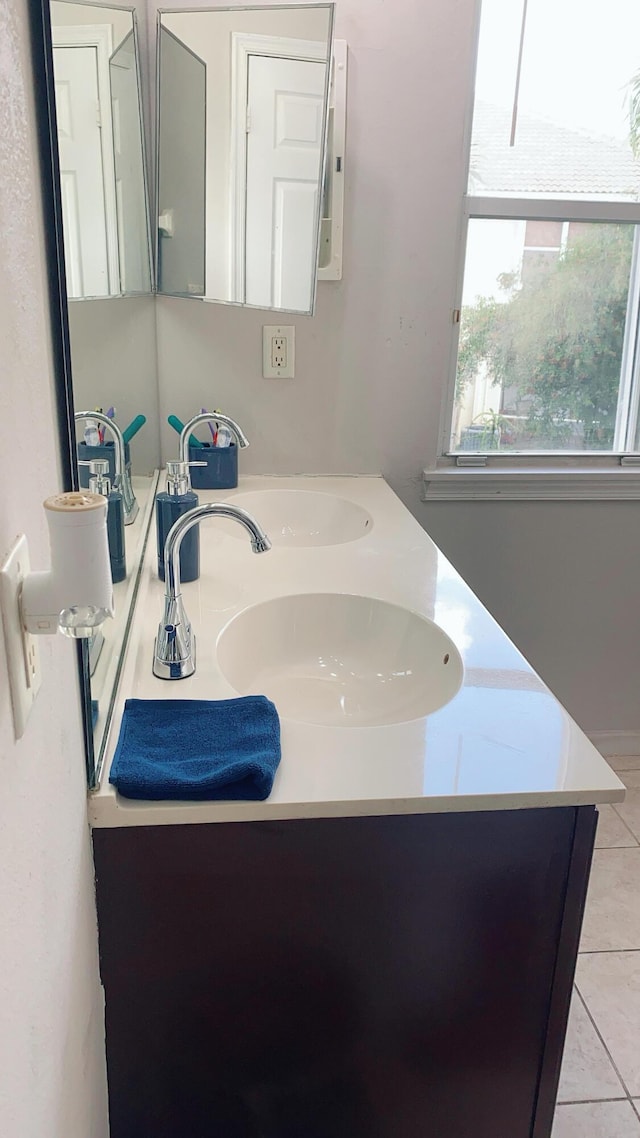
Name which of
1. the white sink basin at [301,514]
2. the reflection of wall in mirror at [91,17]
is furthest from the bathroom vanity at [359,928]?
the white sink basin at [301,514]

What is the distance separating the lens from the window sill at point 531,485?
91.2 inches

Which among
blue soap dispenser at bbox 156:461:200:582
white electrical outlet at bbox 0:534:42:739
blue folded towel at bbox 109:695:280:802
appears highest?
white electrical outlet at bbox 0:534:42:739

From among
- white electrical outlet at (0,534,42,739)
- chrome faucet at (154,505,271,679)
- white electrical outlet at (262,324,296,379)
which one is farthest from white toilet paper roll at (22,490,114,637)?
white electrical outlet at (262,324,296,379)

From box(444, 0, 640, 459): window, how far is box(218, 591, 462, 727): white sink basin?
1.03m

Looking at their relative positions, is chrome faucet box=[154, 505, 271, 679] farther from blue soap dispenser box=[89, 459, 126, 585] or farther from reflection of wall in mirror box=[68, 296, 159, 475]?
reflection of wall in mirror box=[68, 296, 159, 475]

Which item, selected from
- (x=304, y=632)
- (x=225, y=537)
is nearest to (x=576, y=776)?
(x=304, y=632)

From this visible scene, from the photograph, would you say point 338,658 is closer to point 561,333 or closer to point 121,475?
point 121,475

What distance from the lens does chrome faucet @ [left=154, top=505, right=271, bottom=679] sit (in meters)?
1.13

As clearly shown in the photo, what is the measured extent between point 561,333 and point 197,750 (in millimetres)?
1776

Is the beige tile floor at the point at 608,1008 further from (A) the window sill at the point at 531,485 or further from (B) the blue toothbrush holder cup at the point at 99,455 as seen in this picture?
(B) the blue toothbrush holder cup at the point at 99,455

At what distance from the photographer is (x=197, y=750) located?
0.97 metres

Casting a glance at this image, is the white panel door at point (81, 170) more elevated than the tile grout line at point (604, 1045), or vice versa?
the white panel door at point (81, 170)

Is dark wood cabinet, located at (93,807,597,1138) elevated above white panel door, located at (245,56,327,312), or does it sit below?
below

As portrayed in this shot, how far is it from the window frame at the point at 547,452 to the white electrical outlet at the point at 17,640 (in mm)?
1799
